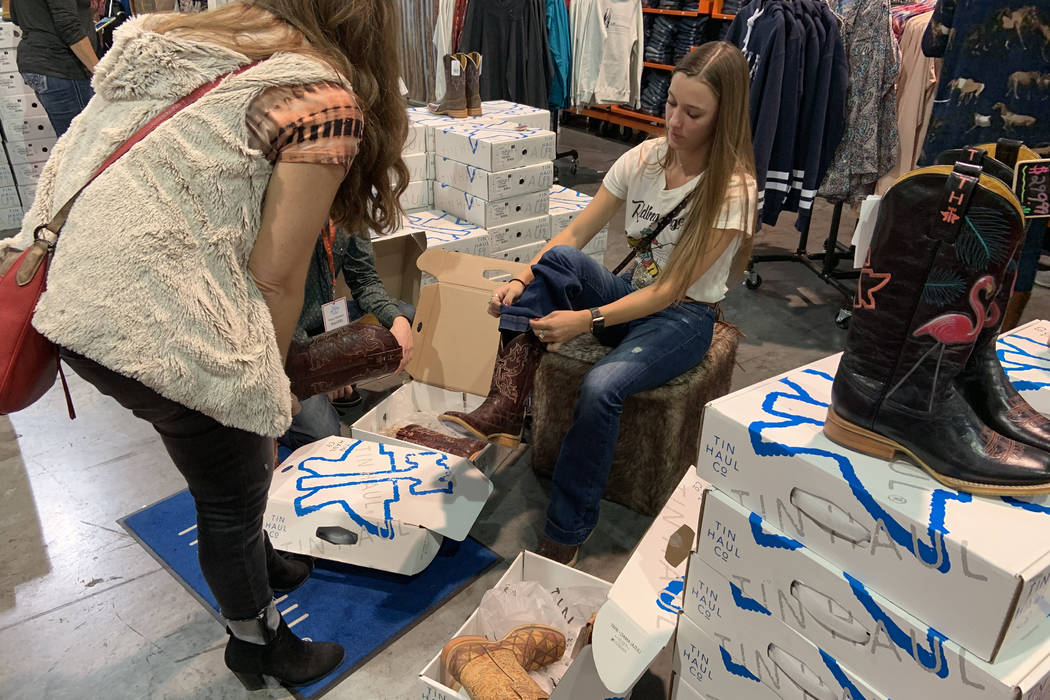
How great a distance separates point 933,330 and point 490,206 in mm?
2175

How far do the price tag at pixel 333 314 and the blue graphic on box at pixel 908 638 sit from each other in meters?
1.29

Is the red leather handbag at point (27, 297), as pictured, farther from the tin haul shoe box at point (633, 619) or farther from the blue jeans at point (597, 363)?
the blue jeans at point (597, 363)

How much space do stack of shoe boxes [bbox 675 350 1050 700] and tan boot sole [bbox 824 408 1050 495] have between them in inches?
0.4

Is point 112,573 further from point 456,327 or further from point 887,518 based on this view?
point 887,518

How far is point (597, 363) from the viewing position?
5.96ft

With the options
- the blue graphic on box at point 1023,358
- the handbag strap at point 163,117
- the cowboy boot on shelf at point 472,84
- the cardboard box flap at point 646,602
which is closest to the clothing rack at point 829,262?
the cowboy boot on shelf at point 472,84

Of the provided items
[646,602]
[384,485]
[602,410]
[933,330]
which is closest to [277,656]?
[384,485]

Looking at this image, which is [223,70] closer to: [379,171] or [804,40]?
[379,171]

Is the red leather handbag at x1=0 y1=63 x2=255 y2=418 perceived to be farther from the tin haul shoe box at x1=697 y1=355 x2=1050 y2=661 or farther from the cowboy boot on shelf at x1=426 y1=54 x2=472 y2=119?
the cowboy boot on shelf at x1=426 y1=54 x2=472 y2=119

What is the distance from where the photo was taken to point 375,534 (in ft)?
5.47

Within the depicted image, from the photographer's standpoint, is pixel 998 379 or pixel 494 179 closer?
pixel 998 379

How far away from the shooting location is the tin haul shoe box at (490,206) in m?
2.94

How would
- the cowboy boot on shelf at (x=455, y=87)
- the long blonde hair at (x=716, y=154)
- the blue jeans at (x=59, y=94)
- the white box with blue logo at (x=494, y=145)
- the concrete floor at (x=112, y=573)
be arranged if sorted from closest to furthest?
1. the concrete floor at (x=112, y=573)
2. the long blonde hair at (x=716, y=154)
3. the white box with blue logo at (x=494, y=145)
4. the cowboy boot on shelf at (x=455, y=87)
5. the blue jeans at (x=59, y=94)

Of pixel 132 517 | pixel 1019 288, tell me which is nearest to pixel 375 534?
pixel 132 517
